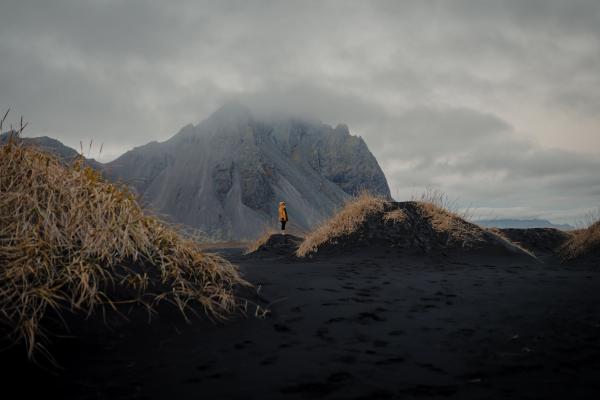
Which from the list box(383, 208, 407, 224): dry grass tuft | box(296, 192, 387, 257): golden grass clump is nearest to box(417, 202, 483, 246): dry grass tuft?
box(383, 208, 407, 224): dry grass tuft

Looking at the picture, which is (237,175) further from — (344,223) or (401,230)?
(401,230)

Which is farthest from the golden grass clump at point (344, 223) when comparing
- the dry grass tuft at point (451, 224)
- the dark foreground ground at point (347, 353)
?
the dark foreground ground at point (347, 353)

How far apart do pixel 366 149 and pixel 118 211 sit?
98267 millimetres

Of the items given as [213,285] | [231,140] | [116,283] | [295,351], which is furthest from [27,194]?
[231,140]

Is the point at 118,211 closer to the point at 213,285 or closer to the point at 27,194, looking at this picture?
the point at 27,194

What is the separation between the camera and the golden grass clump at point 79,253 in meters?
2.70

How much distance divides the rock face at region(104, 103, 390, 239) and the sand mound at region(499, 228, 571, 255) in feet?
130

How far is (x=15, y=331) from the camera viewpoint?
236 centimetres

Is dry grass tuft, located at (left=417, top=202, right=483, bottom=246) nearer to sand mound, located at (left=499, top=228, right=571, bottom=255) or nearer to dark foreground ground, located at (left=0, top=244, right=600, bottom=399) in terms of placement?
sand mound, located at (left=499, top=228, right=571, bottom=255)

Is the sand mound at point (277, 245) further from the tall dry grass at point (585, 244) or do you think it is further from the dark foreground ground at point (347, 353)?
the dark foreground ground at point (347, 353)

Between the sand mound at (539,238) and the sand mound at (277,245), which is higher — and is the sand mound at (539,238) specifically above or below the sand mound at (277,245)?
above

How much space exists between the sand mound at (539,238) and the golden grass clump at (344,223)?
19.5 ft

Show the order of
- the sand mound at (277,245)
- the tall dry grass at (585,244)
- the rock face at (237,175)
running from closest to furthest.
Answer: the tall dry grass at (585,244) → the sand mound at (277,245) → the rock face at (237,175)

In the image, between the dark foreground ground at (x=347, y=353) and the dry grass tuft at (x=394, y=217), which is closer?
the dark foreground ground at (x=347, y=353)
